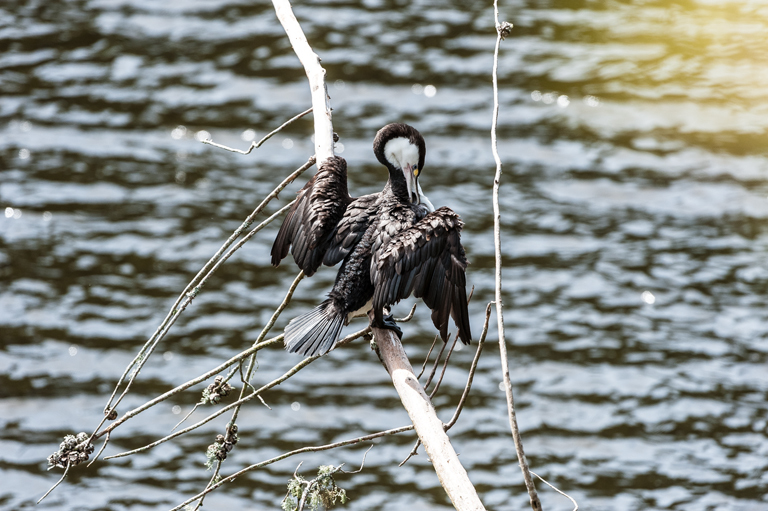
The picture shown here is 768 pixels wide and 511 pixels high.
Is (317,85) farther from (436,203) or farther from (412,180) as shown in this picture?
(436,203)

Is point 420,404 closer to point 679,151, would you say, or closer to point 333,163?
point 333,163

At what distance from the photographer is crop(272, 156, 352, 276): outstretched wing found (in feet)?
13.4

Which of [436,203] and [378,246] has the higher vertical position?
[378,246]

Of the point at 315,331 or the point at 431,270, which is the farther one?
the point at 315,331

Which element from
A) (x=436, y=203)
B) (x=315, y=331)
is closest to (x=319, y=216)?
(x=315, y=331)

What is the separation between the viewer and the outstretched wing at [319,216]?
4.08 meters

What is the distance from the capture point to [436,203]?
8.24m

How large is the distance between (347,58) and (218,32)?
1.73m

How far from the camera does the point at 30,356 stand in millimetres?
7316

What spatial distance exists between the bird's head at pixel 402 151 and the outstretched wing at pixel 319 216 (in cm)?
20

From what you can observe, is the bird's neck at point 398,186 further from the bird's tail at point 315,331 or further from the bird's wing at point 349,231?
the bird's tail at point 315,331

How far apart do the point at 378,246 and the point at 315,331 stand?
0.46 meters

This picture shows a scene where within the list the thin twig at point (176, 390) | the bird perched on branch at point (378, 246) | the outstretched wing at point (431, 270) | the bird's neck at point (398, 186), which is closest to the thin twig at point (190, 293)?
the thin twig at point (176, 390)

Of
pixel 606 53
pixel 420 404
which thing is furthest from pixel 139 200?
pixel 420 404
